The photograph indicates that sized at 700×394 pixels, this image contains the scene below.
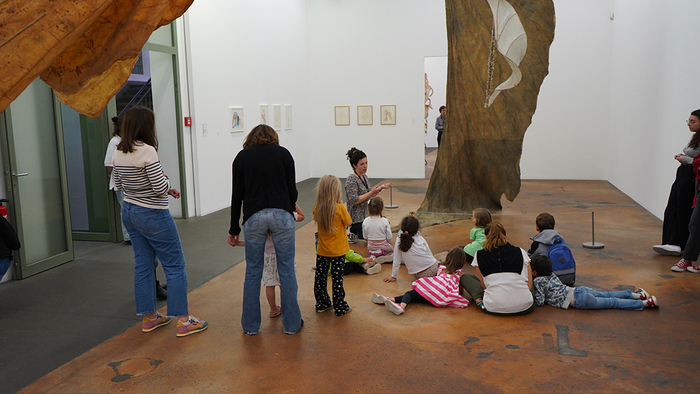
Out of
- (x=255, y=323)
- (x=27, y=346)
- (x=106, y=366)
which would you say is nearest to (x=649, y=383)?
(x=255, y=323)

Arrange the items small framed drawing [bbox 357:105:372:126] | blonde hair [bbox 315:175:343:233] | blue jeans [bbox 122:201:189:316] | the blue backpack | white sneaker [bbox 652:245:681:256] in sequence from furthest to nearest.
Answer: small framed drawing [bbox 357:105:372:126], white sneaker [bbox 652:245:681:256], the blue backpack, blonde hair [bbox 315:175:343:233], blue jeans [bbox 122:201:189:316]

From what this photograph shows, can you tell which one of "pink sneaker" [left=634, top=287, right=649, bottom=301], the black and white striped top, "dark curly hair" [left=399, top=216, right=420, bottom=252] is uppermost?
the black and white striped top

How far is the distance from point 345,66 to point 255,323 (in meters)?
11.6

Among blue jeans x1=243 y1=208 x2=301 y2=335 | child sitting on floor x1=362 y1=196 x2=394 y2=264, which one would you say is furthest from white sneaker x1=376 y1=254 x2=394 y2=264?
blue jeans x1=243 y1=208 x2=301 y2=335

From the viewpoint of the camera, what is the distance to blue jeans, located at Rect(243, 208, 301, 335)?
4.33 m

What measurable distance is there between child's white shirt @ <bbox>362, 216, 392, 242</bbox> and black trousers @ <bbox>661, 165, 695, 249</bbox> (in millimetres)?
3492

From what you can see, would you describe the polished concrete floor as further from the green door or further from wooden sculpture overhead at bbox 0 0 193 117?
wooden sculpture overhead at bbox 0 0 193 117

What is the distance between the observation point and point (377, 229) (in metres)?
6.61

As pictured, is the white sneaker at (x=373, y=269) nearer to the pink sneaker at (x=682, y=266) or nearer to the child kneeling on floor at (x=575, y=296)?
the child kneeling on floor at (x=575, y=296)

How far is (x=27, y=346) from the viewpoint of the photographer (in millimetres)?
4492

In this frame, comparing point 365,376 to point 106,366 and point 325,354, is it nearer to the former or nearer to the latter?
point 325,354

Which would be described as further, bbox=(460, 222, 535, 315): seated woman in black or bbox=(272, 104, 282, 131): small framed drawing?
bbox=(272, 104, 282, 131): small framed drawing

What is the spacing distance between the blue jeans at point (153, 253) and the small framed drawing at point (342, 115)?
1116cm

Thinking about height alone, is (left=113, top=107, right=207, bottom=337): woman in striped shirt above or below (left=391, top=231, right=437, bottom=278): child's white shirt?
above
